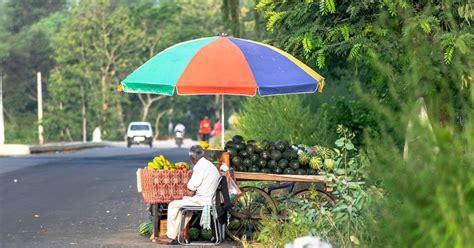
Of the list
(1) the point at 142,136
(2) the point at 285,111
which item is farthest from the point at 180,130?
(2) the point at 285,111

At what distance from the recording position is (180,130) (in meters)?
76.0

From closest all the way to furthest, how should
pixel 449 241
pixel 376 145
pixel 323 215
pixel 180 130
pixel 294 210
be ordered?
pixel 449 241 < pixel 376 145 < pixel 323 215 < pixel 294 210 < pixel 180 130

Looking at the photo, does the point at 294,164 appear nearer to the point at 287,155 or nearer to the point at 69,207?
the point at 287,155

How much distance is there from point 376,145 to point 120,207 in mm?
12718

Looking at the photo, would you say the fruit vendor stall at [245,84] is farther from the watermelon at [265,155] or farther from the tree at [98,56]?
→ the tree at [98,56]

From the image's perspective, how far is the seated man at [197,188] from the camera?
46.4ft

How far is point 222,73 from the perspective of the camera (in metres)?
15.2

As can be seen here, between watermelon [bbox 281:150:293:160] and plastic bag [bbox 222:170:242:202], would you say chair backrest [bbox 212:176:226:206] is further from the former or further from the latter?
watermelon [bbox 281:150:293:160]

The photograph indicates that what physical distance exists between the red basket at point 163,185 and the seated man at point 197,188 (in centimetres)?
32

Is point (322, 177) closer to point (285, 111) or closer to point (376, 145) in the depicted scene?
point (376, 145)

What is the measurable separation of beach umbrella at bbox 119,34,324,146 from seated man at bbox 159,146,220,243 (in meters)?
1.05

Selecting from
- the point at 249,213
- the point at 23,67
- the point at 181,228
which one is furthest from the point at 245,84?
the point at 23,67

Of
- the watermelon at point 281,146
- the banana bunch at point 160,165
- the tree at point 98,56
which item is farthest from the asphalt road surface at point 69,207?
the tree at point 98,56

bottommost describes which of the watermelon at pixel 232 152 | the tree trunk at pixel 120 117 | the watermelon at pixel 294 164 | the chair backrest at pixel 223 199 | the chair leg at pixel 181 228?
the tree trunk at pixel 120 117
